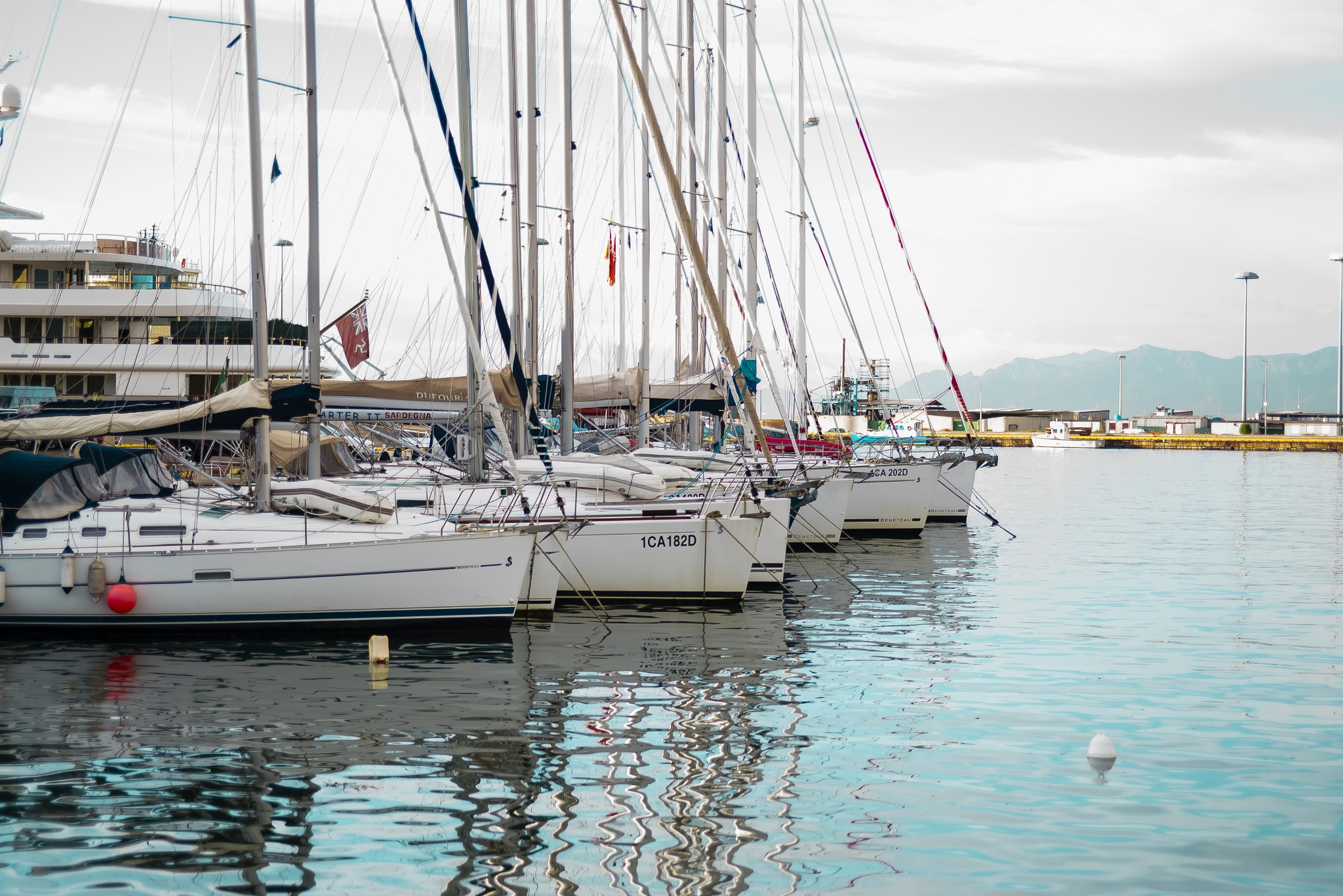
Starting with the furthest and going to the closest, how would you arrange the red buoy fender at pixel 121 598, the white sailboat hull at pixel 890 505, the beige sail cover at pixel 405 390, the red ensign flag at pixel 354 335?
the white sailboat hull at pixel 890 505
the red ensign flag at pixel 354 335
the beige sail cover at pixel 405 390
the red buoy fender at pixel 121 598

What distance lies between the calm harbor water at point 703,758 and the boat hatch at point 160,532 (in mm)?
1686

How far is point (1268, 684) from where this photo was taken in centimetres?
1487

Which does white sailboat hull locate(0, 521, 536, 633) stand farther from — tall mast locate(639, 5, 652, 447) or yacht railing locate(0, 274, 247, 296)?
yacht railing locate(0, 274, 247, 296)

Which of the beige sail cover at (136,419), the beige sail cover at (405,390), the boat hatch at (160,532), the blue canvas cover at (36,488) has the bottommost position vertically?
the boat hatch at (160,532)

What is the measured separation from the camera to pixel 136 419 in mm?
18359

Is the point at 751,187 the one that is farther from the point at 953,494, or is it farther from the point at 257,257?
the point at 257,257

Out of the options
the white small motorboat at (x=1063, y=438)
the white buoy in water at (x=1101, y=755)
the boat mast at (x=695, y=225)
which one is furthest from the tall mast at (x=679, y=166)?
the white small motorboat at (x=1063, y=438)

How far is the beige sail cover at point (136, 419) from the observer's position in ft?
59.9

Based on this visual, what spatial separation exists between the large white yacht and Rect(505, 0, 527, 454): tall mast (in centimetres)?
2149

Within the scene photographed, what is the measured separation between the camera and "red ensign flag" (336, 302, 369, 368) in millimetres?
27516

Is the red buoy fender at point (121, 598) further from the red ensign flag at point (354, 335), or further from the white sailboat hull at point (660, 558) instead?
the red ensign flag at point (354, 335)

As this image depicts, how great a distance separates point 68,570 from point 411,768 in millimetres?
8384

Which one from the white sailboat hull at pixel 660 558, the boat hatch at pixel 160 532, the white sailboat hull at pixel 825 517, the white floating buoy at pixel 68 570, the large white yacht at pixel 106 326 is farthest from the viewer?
the large white yacht at pixel 106 326

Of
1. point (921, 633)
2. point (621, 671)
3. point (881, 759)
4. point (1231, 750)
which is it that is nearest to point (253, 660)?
point (621, 671)
